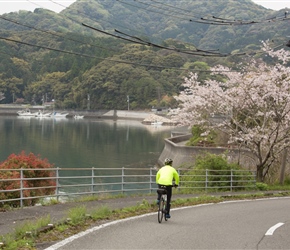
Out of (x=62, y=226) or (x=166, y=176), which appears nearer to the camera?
(x=62, y=226)

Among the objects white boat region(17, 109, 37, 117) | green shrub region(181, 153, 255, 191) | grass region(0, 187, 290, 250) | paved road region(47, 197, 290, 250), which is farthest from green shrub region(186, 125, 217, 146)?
white boat region(17, 109, 37, 117)

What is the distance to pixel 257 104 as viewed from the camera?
25031 mm

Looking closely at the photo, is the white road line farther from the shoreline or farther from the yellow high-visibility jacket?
the shoreline

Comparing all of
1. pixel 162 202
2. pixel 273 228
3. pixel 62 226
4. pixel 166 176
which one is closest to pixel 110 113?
pixel 166 176

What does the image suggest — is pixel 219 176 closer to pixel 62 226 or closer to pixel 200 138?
pixel 62 226

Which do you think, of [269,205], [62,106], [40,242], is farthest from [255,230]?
[62,106]

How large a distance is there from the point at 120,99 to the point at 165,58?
69.0 ft

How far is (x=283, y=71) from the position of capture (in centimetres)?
2503

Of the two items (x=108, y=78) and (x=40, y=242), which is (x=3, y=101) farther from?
(x=40, y=242)

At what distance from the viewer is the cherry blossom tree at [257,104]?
24469 mm

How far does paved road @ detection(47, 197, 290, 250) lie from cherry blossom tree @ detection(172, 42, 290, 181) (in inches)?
426

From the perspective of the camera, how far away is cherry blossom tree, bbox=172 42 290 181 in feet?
80.3

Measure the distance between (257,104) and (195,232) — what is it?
51.8ft

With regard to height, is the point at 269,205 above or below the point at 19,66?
below
